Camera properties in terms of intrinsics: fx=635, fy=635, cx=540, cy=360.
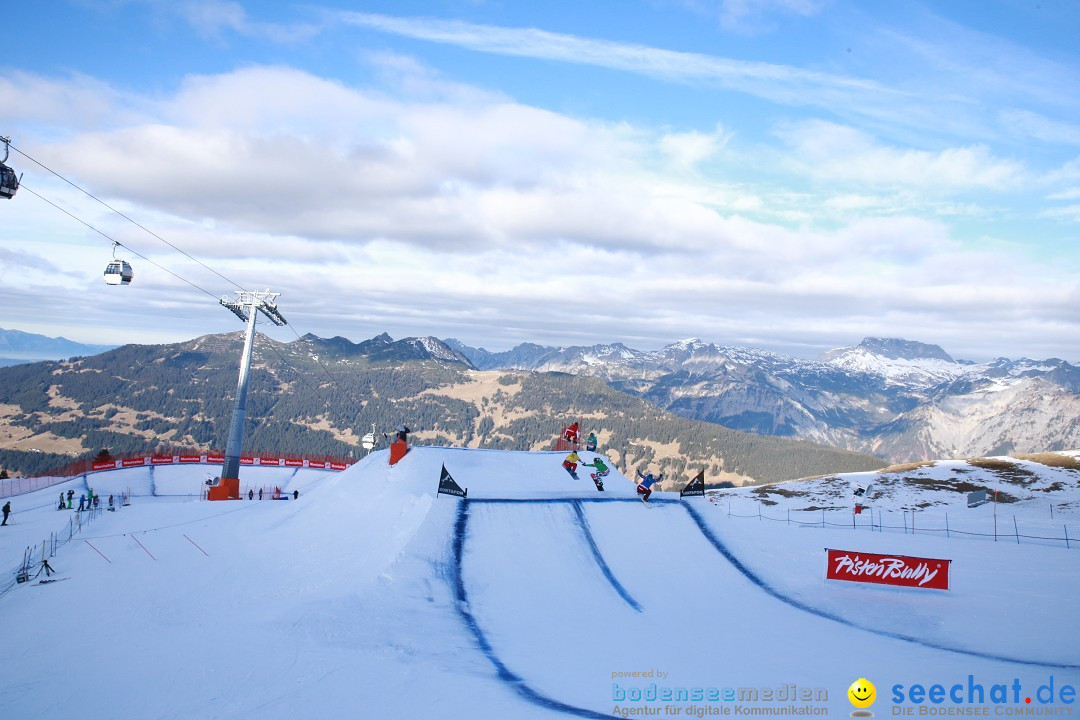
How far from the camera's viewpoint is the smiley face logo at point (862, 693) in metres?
15.2

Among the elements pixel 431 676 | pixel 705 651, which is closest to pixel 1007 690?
pixel 705 651

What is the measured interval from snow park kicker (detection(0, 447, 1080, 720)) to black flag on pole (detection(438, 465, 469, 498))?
81cm

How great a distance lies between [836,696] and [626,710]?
17.7ft

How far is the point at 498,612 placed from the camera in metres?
21.3

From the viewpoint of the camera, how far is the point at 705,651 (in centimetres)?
1881

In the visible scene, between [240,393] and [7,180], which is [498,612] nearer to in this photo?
[7,180]

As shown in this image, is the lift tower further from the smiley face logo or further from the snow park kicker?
the smiley face logo

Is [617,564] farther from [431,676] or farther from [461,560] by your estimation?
[431,676]

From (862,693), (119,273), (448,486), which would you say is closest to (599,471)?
(448,486)

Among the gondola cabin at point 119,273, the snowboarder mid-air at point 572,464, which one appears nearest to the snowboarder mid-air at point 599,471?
the snowboarder mid-air at point 572,464

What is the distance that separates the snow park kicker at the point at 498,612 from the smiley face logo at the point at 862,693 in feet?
0.73

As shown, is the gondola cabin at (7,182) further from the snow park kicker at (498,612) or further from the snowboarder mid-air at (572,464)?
the snowboarder mid-air at (572,464)

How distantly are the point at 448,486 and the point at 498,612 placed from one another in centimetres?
868

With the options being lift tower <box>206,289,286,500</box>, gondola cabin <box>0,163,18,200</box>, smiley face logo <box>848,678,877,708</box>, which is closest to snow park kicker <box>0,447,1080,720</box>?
smiley face logo <box>848,678,877,708</box>
